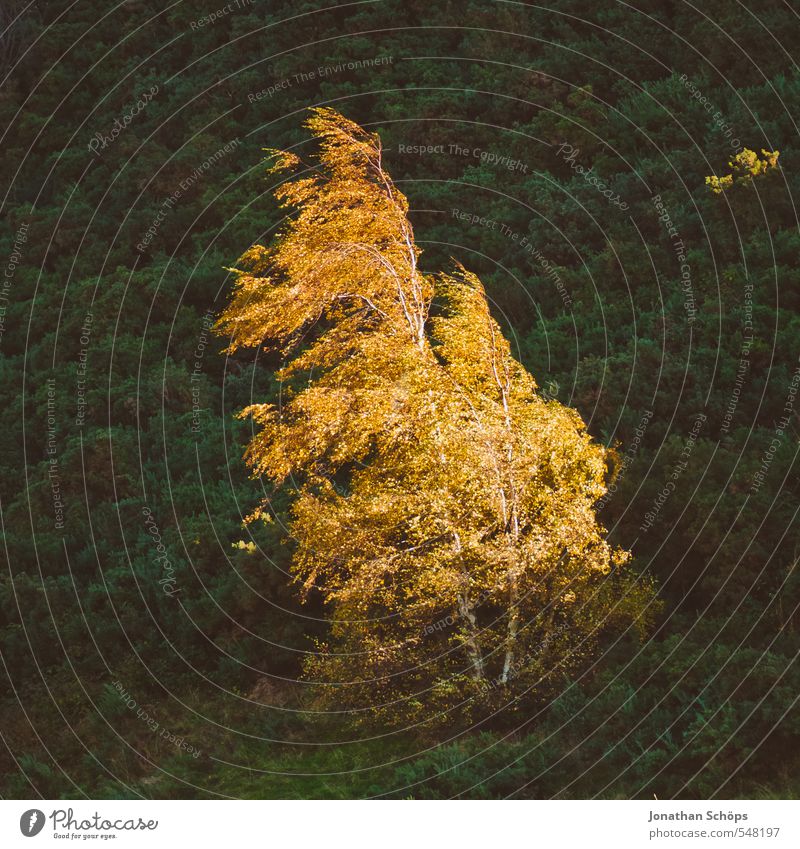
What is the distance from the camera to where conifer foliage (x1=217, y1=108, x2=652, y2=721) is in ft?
37.0

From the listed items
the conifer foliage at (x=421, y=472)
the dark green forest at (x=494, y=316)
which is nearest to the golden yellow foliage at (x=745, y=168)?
the dark green forest at (x=494, y=316)

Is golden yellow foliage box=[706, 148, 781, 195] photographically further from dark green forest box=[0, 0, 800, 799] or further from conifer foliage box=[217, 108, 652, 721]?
conifer foliage box=[217, 108, 652, 721]

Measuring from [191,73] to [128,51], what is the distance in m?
5.34

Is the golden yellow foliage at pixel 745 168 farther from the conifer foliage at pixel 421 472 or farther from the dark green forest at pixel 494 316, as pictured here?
the conifer foliage at pixel 421 472

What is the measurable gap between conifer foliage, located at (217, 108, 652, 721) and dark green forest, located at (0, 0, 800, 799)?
26.6 inches

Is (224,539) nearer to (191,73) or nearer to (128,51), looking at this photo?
(191,73)

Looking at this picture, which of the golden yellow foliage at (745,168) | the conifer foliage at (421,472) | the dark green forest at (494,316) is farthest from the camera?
the golden yellow foliage at (745,168)

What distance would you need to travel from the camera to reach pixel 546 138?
27531mm

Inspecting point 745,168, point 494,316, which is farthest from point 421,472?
point 745,168

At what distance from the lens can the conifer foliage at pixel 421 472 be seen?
37.0 ft

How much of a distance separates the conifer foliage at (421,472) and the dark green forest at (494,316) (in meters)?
0.68

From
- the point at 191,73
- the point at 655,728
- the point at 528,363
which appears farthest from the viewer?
the point at 191,73

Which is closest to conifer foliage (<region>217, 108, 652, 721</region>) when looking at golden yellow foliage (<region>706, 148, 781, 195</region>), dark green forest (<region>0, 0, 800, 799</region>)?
dark green forest (<region>0, 0, 800, 799</region>)
